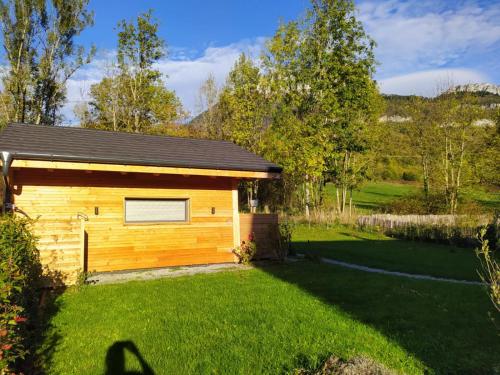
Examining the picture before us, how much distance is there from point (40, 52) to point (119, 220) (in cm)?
2060

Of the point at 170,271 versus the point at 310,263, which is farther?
the point at 310,263

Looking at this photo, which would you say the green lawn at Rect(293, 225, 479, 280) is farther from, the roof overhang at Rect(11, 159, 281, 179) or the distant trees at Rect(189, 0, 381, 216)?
the distant trees at Rect(189, 0, 381, 216)

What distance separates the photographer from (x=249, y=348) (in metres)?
4.53

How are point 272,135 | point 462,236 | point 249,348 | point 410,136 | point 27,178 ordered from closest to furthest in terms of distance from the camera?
point 249,348 < point 27,178 < point 462,236 < point 272,135 < point 410,136

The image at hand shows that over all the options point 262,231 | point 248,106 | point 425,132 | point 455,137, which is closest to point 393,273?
point 262,231

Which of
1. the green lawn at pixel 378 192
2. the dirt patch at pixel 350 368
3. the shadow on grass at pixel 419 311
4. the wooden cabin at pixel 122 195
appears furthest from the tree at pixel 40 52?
the dirt patch at pixel 350 368

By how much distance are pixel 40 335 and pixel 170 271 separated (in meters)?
4.44

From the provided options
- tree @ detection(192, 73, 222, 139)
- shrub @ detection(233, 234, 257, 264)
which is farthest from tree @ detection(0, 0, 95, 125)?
shrub @ detection(233, 234, 257, 264)

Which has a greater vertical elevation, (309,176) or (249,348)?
(309,176)

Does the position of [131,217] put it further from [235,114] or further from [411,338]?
[235,114]

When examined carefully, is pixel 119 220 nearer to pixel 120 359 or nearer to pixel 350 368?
pixel 120 359

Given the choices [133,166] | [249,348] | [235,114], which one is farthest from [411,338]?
[235,114]

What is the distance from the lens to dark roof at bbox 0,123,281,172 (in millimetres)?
8078

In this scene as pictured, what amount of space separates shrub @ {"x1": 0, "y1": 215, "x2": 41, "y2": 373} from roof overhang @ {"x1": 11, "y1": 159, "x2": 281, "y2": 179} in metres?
1.98
